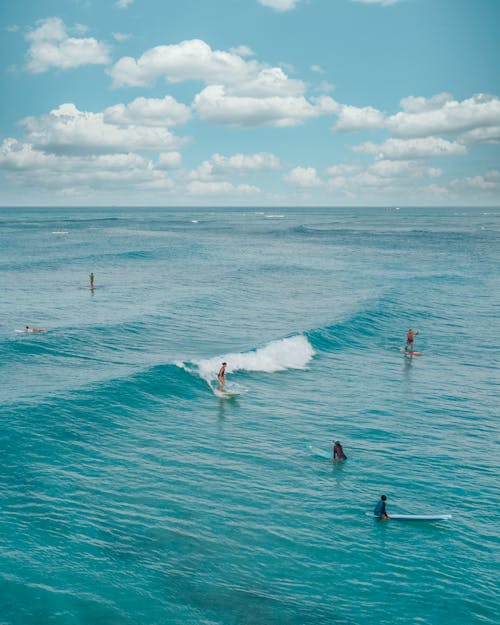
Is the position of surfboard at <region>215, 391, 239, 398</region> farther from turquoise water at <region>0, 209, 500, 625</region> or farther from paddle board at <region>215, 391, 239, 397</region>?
turquoise water at <region>0, 209, 500, 625</region>

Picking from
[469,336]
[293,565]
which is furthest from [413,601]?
[469,336]

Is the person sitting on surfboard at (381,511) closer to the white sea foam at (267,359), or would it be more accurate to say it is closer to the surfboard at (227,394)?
the surfboard at (227,394)

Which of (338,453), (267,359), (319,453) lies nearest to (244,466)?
(319,453)

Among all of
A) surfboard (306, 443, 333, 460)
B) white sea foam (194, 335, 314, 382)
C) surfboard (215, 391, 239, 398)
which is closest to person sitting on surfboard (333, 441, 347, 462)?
surfboard (306, 443, 333, 460)

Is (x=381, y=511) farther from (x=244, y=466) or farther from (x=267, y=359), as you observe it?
(x=267, y=359)

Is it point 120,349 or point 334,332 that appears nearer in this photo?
point 120,349

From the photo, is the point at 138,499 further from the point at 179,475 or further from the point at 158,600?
the point at 158,600
